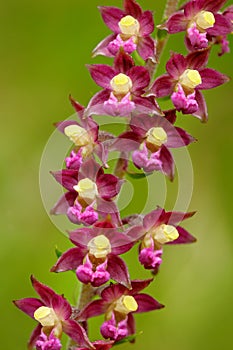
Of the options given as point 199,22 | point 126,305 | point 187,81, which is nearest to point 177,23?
point 199,22

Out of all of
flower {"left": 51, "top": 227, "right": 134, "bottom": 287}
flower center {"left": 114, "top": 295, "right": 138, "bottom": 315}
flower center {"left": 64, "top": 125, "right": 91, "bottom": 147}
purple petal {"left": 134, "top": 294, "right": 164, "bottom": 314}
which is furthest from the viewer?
purple petal {"left": 134, "top": 294, "right": 164, "bottom": 314}

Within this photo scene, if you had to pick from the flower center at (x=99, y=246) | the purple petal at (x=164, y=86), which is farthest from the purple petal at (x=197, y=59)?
the flower center at (x=99, y=246)

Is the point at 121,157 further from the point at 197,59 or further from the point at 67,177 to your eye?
the point at 197,59

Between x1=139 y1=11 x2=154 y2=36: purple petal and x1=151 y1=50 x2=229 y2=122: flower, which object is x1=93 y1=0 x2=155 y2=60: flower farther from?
x1=151 y1=50 x2=229 y2=122: flower

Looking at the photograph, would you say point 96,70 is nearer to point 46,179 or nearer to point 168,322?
point 46,179

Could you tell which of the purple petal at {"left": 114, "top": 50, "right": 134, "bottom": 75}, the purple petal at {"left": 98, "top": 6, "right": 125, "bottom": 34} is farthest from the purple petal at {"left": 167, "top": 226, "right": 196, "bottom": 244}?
the purple petal at {"left": 98, "top": 6, "right": 125, "bottom": 34}
